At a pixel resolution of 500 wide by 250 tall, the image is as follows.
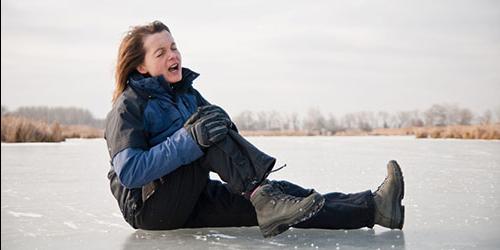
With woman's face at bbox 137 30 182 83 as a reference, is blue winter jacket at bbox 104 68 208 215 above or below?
below

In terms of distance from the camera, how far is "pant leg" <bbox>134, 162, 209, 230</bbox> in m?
1.93

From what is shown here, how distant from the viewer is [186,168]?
1.92 m

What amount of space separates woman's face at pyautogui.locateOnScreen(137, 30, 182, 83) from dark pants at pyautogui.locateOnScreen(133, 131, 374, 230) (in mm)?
450

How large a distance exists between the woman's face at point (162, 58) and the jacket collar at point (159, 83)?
0.04 m

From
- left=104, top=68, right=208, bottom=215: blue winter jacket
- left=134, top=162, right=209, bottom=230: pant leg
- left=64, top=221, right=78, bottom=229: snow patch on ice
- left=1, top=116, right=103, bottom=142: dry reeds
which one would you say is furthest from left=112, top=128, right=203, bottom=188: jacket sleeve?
left=1, top=116, right=103, bottom=142: dry reeds

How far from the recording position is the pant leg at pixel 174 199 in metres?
1.93

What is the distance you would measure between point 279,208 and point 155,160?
474 millimetres

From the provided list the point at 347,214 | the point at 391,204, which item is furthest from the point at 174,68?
the point at 391,204

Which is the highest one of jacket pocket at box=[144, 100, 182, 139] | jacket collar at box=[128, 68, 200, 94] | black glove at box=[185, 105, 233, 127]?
jacket collar at box=[128, 68, 200, 94]

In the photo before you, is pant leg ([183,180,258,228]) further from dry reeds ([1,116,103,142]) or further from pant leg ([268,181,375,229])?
dry reeds ([1,116,103,142])

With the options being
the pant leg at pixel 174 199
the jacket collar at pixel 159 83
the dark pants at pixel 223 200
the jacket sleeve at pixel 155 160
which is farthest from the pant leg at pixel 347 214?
the jacket collar at pixel 159 83

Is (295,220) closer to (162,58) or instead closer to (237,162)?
(237,162)

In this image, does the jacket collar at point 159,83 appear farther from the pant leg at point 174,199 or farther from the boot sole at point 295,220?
the boot sole at point 295,220

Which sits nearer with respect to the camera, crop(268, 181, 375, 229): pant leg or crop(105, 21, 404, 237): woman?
crop(105, 21, 404, 237): woman
